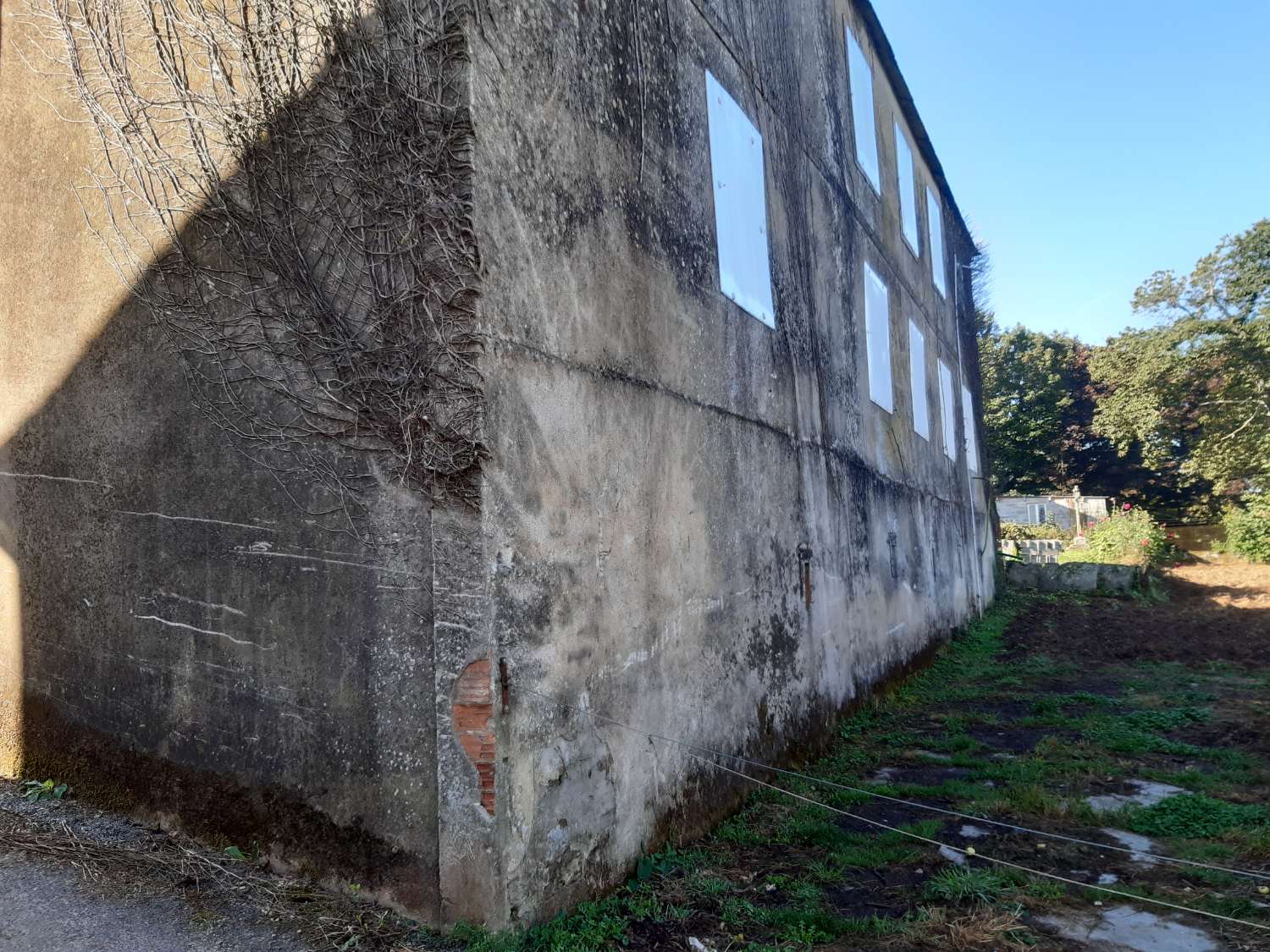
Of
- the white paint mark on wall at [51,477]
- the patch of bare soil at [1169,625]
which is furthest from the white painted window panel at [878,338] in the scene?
the white paint mark on wall at [51,477]

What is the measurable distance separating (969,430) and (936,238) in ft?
14.7

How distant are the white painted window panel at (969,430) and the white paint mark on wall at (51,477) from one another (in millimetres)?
15100

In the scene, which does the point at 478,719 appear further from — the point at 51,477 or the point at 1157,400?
the point at 1157,400

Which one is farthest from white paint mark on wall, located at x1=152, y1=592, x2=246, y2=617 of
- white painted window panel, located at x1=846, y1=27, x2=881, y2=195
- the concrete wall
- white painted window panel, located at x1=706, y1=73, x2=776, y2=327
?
white painted window panel, located at x1=846, y1=27, x2=881, y2=195

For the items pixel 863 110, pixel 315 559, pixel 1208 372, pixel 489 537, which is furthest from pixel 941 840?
pixel 1208 372

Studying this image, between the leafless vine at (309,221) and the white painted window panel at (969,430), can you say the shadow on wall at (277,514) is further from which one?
the white painted window panel at (969,430)

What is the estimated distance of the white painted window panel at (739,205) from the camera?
5223 mm

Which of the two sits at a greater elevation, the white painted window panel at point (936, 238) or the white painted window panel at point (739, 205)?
the white painted window panel at point (936, 238)

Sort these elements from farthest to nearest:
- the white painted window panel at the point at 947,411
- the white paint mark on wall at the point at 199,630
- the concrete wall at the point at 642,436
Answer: the white painted window panel at the point at 947,411 < the white paint mark on wall at the point at 199,630 < the concrete wall at the point at 642,436

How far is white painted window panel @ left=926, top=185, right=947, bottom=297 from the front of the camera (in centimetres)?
1399

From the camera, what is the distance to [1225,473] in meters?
24.9

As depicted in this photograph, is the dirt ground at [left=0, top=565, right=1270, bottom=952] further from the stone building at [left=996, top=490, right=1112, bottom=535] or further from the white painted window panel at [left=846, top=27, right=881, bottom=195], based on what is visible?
the stone building at [left=996, top=490, right=1112, bottom=535]

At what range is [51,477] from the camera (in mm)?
4137

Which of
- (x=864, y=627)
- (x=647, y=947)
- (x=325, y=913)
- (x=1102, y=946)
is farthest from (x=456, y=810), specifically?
(x=864, y=627)
